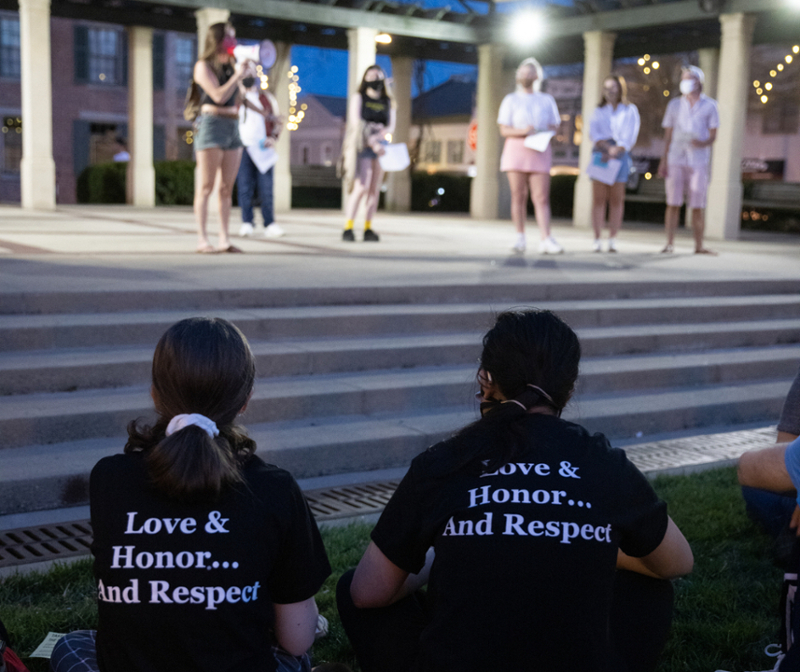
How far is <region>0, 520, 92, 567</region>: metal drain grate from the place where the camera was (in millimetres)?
3357

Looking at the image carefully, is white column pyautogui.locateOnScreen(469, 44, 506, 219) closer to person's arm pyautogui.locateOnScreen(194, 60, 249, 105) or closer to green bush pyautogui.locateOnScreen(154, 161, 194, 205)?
green bush pyautogui.locateOnScreen(154, 161, 194, 205)

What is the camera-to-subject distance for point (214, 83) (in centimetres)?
747

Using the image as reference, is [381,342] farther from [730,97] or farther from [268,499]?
[730,97]

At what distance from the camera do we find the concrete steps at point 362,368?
4422 mm

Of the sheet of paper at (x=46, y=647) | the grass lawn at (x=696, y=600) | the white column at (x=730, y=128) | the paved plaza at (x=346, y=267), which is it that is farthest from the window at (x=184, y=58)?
the sheet of paper at (x=46, y=647)

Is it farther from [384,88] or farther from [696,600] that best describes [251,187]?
[696,600]

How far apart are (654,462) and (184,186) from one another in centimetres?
1637

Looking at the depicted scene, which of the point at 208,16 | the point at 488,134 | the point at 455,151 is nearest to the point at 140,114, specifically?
the point at 208,16

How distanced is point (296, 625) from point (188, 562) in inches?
12.6

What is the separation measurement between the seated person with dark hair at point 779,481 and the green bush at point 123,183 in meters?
17.4

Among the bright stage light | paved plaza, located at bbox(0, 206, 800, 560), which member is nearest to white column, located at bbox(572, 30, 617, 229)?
the bright stage light

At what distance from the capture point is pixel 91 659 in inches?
87.7

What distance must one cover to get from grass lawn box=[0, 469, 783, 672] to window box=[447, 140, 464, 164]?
45.7 metres

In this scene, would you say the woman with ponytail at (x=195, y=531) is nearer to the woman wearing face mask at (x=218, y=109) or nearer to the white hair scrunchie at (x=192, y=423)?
the white hair scrunchie at (x=192, y=423)
